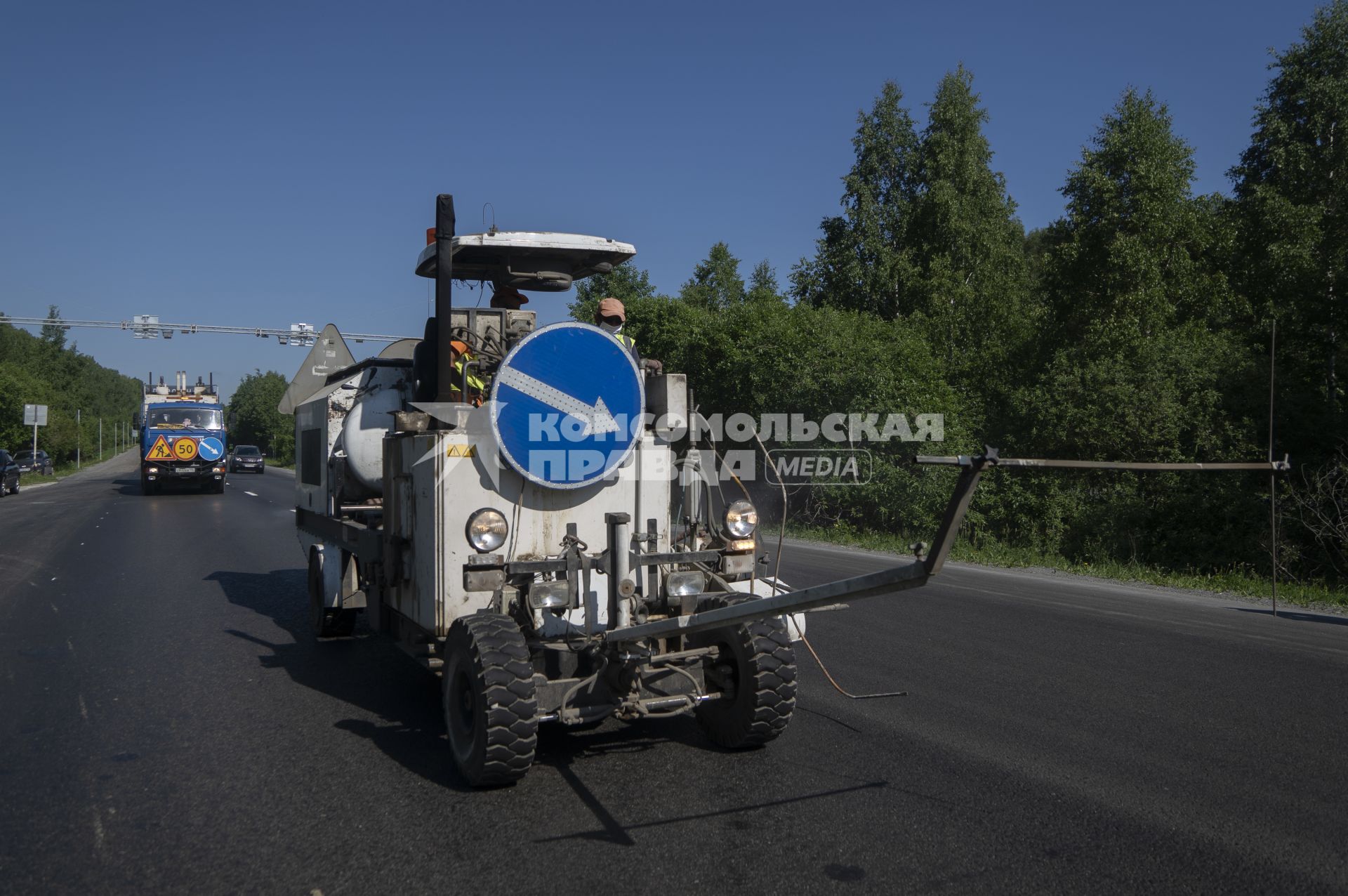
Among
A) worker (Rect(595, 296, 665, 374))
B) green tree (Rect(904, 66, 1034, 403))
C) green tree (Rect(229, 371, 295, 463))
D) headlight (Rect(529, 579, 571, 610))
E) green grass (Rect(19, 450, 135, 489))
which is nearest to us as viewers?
headlight (Rect(529, 579, 571, 610))

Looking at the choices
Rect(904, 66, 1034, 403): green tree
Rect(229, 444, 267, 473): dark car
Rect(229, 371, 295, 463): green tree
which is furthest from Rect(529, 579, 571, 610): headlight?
Rect(229, 371, 295, 463): green tree

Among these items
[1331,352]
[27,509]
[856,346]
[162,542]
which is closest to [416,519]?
[162,542]

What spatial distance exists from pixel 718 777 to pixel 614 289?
101 feet

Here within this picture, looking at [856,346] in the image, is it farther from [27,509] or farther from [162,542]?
[27,509]

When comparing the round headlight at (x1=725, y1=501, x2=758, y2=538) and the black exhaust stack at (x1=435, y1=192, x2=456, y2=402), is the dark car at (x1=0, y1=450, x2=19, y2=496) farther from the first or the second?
the round headlight at (x1=725, y1=501, x2=758, y2=538)

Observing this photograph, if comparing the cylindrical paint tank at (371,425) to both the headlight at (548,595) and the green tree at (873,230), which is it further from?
the green tree at (873,230)

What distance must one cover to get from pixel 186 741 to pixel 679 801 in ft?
9.58

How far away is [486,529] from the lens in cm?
498

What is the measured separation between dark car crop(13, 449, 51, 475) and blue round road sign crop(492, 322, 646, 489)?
52.4 metres

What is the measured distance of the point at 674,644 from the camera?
5.20 metres

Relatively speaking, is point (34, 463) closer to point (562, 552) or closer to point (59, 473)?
point (59, 473)

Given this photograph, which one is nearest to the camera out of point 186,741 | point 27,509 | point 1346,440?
point 186,741

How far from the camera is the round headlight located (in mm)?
5398

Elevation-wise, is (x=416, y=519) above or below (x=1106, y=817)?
above
